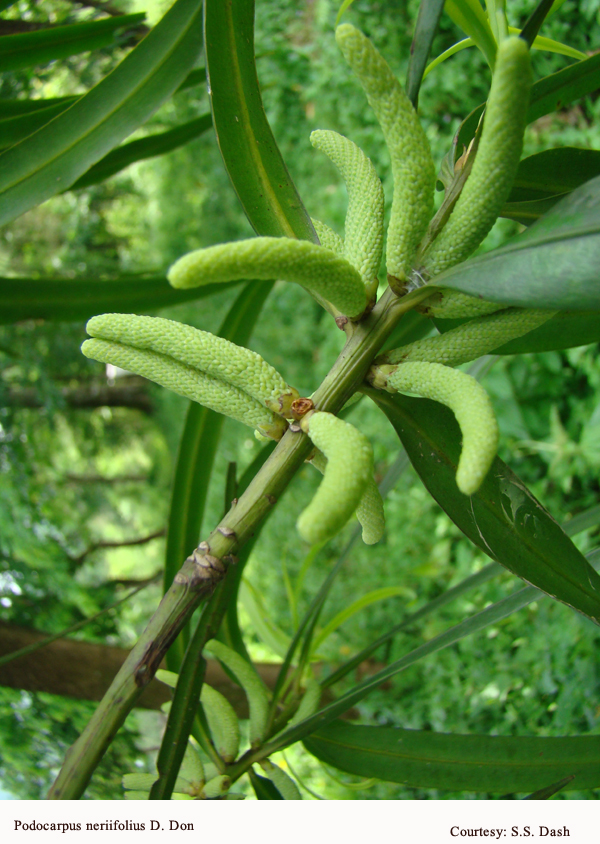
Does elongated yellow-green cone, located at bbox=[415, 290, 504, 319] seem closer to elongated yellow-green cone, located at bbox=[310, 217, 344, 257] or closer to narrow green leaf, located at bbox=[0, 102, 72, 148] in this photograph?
elongated yellow-green cone, located at bbox=[310, 217, 344, 257]

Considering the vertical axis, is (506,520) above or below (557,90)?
below

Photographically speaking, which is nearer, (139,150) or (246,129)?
(246,129)

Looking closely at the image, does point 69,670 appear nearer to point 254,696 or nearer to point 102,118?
point 254,696

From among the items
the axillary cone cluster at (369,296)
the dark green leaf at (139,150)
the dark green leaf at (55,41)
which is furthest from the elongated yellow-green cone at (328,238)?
the dark green leaf at (55,41)

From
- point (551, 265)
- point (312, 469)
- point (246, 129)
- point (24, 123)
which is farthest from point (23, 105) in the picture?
point (312, 469)

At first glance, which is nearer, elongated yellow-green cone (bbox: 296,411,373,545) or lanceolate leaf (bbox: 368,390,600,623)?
elongated yellow-green cone (bbox: 296,411,373,545)

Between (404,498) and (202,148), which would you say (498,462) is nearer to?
(404,498)

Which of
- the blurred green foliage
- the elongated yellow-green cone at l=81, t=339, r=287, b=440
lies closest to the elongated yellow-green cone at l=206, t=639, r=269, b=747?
the blurred green foliage
